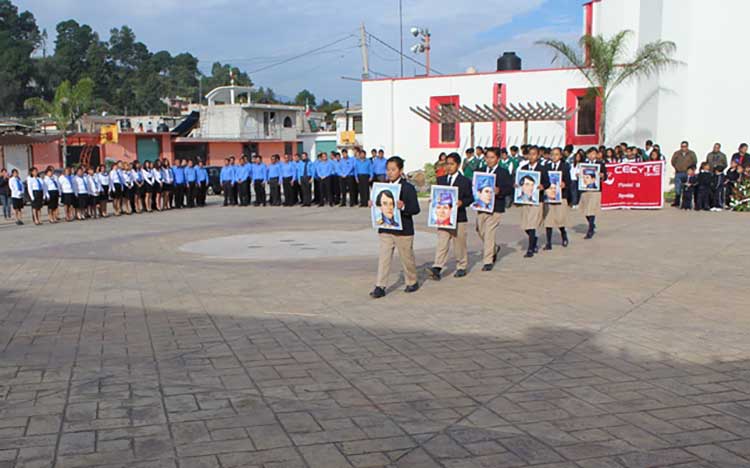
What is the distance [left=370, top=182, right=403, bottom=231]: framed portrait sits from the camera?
30.6ft

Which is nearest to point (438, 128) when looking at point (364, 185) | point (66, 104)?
point (364, 185)

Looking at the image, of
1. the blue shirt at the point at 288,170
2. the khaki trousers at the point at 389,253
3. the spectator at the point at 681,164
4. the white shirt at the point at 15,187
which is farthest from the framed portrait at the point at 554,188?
the white shirt at the point at 15,187

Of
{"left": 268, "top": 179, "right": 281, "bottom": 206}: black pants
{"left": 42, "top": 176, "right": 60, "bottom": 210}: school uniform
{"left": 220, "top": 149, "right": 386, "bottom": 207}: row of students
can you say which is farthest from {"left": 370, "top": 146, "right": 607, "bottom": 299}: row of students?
{"left": 42, "top": 176, "right": 60, "bottom": 210}: school uniform

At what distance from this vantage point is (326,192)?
2480 cm

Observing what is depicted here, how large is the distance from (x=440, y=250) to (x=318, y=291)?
1947 mm

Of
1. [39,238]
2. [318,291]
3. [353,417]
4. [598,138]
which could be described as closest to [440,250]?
[318,291]

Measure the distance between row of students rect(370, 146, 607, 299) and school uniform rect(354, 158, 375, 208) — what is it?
1009cm

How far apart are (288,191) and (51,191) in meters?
7.82

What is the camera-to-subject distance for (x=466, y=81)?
29375 millimetres

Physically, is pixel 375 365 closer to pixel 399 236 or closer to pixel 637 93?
pixel 399 236

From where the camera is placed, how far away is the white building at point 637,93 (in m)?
24.8

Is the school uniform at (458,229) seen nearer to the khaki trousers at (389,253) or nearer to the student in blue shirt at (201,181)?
the khaki trousers at (389,253)

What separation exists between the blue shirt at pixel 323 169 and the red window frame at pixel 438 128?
6.90 metres

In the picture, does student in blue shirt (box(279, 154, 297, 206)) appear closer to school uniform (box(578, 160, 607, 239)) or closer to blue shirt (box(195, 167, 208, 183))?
blue shirt (box(195, 167, 208, 183))
